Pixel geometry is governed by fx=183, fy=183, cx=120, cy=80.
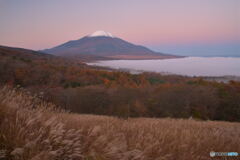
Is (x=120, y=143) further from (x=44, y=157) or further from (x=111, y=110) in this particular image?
(x=111, y=110)

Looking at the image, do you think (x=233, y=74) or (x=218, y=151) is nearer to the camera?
(x=218, y=151)

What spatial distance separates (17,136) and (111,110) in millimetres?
25763

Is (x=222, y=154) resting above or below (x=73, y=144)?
below

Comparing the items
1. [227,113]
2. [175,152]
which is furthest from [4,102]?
[227,113]

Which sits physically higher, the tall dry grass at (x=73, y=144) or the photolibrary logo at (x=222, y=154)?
the tall dry grass at (x=73, y=144)

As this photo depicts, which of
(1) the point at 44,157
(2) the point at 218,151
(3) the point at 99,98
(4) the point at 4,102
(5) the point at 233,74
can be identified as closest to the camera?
(1) the point at 44,157

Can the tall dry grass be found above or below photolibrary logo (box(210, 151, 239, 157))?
above

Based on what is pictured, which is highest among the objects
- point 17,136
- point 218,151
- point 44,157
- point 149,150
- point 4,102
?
point 4,102

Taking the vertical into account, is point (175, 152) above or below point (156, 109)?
above

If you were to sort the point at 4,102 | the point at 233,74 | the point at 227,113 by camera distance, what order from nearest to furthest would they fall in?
1. the point at 4,102
2. the point at 227,113
3. the point at 233,74

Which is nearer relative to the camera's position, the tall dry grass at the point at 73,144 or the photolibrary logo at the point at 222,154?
the tall dry grass at the point at 73,144

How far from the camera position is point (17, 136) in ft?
7.65

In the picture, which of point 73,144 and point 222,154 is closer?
point 73,144

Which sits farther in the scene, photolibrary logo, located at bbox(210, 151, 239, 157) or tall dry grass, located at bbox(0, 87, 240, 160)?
photolibrary logo, located at bbox(210, 151, 239, 157)
